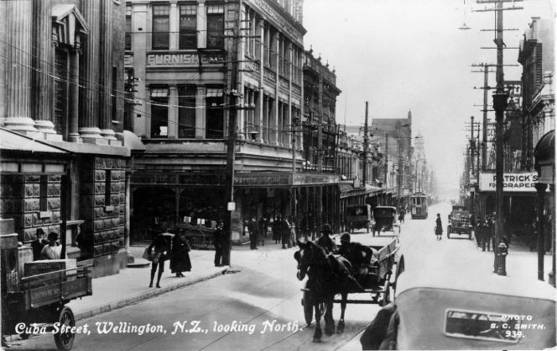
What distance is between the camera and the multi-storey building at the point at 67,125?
16.4 m

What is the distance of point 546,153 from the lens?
58.4 feet

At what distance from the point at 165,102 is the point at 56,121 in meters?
17.0

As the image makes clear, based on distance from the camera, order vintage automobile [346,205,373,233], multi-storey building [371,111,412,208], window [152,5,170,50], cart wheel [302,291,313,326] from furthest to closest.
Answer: multi-storey building [371,111,412,208]
vintage automobile [346,205,373,233]
window [152,5,170,50]
cart wheel [302,291,313,326]

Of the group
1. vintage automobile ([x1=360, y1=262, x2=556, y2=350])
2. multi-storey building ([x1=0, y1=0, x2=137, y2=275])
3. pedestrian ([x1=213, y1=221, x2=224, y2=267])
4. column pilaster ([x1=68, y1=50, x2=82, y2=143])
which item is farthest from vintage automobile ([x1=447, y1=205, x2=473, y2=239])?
vintage automobile ([x1=360, y1=262, x2=556, y2=350])

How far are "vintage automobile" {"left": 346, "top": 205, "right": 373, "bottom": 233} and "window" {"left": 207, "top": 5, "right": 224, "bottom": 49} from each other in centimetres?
1560

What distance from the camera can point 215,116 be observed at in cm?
3659

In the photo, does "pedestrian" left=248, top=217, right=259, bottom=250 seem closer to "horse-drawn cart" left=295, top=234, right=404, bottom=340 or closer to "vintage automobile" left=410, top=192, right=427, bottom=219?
"horse-drawn cart" left=295, top=234, right=404, bottom=340

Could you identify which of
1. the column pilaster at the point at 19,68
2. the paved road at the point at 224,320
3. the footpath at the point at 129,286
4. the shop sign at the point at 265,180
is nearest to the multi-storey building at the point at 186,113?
the shop sign at the point at 265,180

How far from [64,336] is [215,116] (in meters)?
25.8

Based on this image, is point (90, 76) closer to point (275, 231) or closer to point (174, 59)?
point (174, 59)

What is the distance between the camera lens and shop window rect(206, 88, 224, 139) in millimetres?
36438

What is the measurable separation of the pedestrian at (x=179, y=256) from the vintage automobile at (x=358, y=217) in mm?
25803

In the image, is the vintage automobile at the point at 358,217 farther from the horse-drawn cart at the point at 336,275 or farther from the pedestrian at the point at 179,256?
the horse-drawn cart at the point at 336,275

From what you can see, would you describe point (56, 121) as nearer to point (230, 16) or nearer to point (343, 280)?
point (343, 280)
